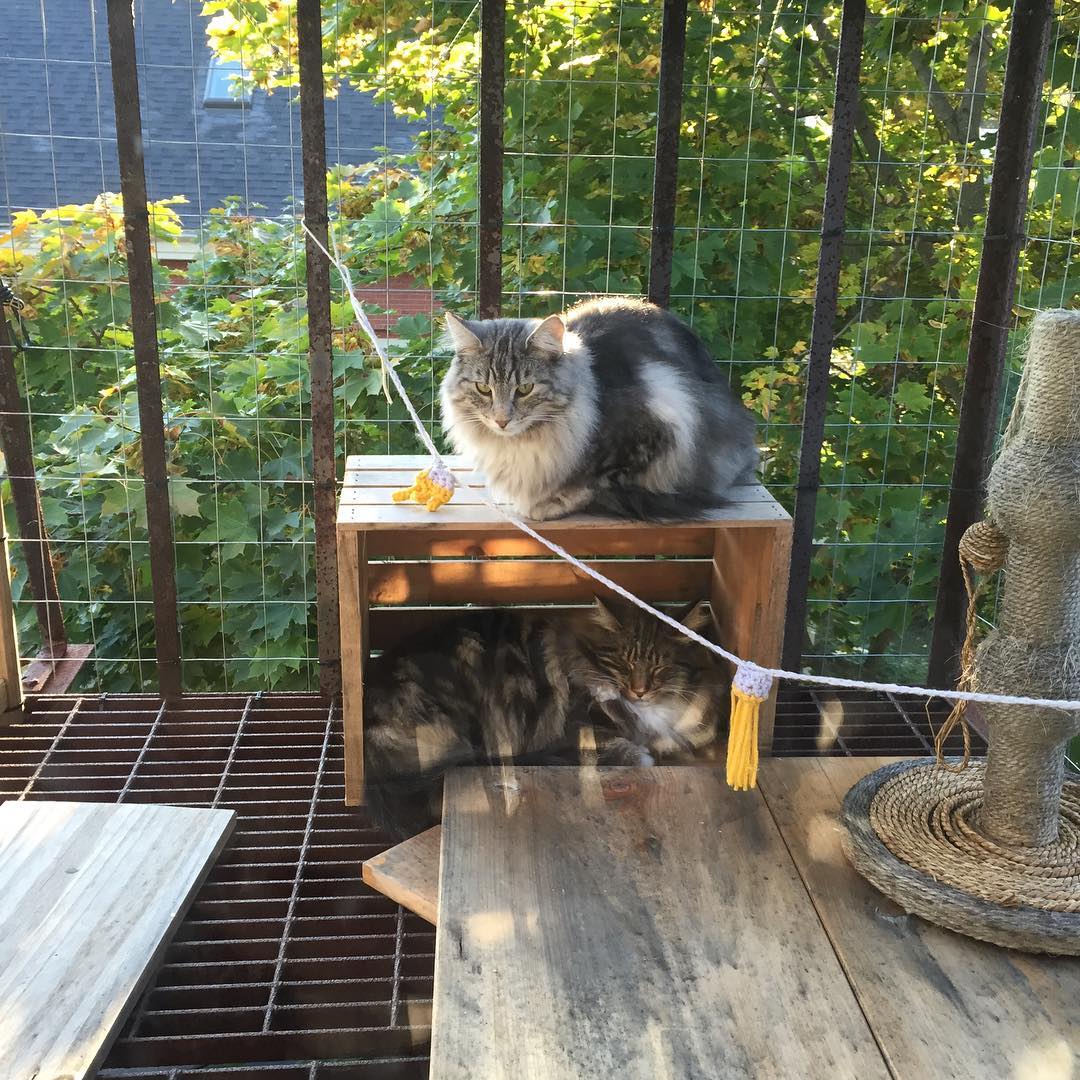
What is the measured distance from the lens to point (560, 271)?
347 centimetres

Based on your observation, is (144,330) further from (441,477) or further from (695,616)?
(695,616)

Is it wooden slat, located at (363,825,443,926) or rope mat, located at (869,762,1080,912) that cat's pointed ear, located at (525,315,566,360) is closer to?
wooden slat, located at (363,825,443,926)

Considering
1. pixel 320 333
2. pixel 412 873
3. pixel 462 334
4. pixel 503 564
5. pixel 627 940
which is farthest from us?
pixel 503 564

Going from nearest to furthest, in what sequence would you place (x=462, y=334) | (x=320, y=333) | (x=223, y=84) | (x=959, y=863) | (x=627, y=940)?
(x=627, y=940), (x=959, y=863), (x=462, y=334), (x=320, y=333), (x=223, y=84)

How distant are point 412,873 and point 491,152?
6.06ft

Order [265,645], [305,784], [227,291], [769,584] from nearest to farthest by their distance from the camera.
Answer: [769,584]
[305,784]
[265,645]
[227,291]

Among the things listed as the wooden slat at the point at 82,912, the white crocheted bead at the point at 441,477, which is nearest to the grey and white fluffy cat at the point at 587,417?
the white crocheted bead at the point at 441,477

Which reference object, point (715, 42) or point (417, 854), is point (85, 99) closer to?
point (715, 42)

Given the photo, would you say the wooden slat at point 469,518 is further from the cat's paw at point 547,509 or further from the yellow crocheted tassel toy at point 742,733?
the yellow crocheted tassel toy at point 742,733

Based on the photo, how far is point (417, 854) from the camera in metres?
2.47

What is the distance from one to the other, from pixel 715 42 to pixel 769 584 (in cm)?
188

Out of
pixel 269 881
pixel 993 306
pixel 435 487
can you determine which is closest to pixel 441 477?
pixel 435 487

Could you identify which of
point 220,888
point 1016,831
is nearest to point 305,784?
point 220,888

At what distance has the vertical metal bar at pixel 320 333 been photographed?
275 centimetres
